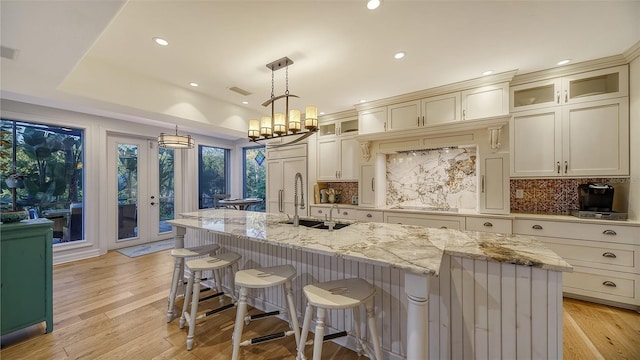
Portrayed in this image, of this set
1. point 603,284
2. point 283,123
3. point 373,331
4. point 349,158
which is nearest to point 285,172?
point 349,158

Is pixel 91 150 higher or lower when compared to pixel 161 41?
lower

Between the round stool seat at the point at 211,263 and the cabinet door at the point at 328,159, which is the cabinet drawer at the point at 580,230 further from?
the round stool seat at the point at 211,263

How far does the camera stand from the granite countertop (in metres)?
1.23

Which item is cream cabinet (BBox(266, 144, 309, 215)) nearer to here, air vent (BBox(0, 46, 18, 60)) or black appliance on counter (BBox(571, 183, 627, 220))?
air vent (BBox(0, 46, 18, 60))

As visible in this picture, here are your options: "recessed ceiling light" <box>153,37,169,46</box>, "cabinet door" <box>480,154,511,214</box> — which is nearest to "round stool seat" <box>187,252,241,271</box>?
"recessed ceiling light" <box>153,37,169,46</box>

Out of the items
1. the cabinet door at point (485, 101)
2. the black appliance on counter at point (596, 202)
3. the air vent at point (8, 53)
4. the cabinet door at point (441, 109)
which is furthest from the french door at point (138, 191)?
the black appliance on counter at point (596, 202)

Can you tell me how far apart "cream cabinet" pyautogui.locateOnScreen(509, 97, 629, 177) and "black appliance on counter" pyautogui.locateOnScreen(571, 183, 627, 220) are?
0.16m

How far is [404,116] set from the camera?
3.53m

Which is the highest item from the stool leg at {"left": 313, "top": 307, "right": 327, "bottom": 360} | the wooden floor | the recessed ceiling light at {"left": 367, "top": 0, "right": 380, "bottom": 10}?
the recessed ceiling light at {"left": 367, "top": 0, "right": 380, "bottom": 10}

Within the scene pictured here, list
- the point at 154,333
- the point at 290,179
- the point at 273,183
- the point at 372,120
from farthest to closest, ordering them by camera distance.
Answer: the point at 273,183 → the point at 290,179 → the point at 372,120 → the point at 154,333

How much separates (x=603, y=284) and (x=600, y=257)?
27cm

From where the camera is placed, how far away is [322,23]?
6.37 ft

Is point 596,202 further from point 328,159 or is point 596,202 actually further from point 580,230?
point 328,159

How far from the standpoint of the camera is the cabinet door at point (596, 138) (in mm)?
2475
